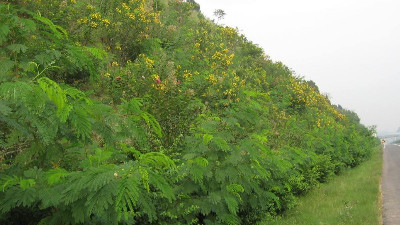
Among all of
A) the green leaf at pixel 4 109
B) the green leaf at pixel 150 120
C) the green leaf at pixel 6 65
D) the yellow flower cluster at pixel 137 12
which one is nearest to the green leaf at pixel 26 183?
the green leaf at pixel 4 109

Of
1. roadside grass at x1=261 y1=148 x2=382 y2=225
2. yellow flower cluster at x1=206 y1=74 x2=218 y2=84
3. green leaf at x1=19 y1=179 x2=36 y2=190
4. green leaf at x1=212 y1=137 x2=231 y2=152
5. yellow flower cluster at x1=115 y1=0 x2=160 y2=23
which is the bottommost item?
roadside grass at x1=261 y1=148 x2=382 y2=225

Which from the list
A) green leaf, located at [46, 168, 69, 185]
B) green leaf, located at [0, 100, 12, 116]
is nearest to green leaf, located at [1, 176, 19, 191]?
green leaf, located at [46, 168, 69, 185]

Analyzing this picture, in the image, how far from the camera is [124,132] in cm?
336

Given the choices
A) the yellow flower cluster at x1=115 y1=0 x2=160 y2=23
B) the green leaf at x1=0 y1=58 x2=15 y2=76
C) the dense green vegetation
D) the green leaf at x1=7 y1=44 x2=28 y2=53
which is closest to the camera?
the dense green vegetation

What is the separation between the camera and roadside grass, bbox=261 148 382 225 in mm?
7547

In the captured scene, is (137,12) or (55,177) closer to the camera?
(55,177)

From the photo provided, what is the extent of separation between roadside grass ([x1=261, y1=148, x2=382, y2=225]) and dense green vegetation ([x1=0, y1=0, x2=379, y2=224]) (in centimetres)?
43

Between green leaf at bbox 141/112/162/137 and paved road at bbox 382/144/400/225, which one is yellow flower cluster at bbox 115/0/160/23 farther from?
paved road at bbox 382/144/400/225

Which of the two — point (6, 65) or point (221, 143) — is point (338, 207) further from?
point (6, 65)

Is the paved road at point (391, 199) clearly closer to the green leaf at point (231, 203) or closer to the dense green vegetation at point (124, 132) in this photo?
the dense green vegetation at point (124, 132)

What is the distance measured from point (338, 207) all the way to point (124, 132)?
755cm

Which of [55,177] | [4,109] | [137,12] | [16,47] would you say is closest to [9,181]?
[55,177]

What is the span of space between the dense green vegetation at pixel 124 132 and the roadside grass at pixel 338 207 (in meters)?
0.43

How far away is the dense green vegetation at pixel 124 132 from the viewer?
2545mm
